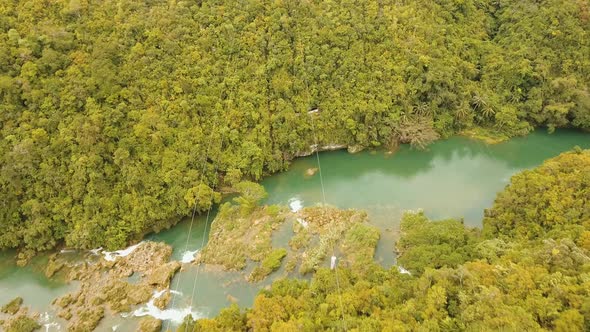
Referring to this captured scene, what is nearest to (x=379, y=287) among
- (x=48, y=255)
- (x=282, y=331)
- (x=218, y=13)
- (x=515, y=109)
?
(x=282, y=331)

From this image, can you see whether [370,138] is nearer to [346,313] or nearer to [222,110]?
[222,110]

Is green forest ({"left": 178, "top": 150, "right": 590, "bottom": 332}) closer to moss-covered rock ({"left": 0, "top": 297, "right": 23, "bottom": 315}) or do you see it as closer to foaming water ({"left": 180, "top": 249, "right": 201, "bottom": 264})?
foaming water ({"left": 180, "top": 249, "right": 201, "bottom": 264})

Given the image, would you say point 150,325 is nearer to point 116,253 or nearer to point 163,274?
point 163,274

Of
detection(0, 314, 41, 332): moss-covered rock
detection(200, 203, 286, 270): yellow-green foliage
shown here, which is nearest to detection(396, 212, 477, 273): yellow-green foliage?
detection(200, 203, 286, 270): yellow-green foliage

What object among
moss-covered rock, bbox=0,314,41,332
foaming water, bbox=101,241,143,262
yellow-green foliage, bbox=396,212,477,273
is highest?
yellow-green foliage, bbox=396,212,477,273

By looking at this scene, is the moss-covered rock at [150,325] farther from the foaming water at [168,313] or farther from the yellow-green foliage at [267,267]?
the yellow-green foliage at [267,267]

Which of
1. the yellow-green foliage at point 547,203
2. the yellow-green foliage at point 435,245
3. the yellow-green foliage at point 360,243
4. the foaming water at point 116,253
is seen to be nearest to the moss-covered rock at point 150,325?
the foaming water at point 116,253

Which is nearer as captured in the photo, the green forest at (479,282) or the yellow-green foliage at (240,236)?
the green forest at (479,282)
